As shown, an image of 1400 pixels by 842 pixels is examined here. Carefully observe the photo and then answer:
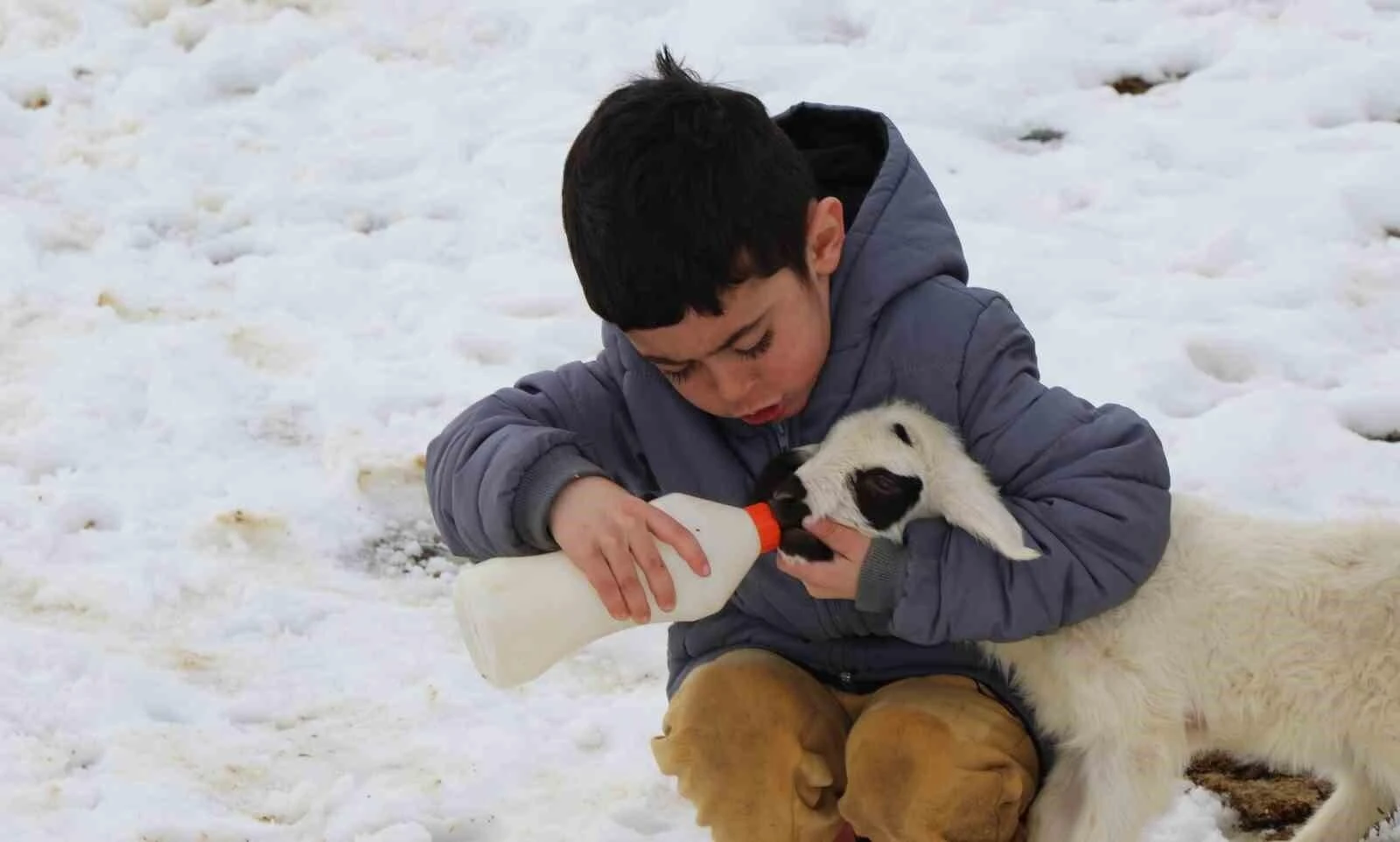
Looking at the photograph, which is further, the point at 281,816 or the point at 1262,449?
the point at 1262,449

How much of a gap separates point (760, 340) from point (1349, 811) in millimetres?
1602

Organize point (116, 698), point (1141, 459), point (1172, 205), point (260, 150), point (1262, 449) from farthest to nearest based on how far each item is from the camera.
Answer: point (260, 150) → point (1172, 205) → point (1262, 449) → point (116, 698) → point (1141, 459)

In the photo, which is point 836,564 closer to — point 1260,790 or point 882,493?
point 882,493

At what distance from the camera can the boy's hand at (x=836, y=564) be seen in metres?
2.72

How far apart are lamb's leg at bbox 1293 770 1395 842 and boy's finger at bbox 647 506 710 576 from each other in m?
1.49

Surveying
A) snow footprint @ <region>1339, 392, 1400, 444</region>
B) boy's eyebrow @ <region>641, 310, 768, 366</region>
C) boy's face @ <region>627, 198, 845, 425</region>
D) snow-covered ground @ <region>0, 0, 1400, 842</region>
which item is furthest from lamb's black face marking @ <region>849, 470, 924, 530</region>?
snow footprint @ <region>1339, 392, 1400, 444</region>

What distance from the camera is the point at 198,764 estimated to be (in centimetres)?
339

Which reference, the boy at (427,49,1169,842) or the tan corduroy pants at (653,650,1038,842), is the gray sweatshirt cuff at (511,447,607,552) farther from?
the tan corduroy pants at (653,650,1038,842)

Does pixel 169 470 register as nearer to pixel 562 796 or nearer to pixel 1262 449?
pixel 562 796

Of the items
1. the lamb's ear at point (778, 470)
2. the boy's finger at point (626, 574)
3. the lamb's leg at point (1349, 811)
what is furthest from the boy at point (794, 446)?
the lamb's leg at point (1349, 811)

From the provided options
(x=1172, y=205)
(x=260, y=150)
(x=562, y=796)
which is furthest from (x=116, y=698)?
(x=1172, y=205)

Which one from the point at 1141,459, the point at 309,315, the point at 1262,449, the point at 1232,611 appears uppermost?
the point at 1141,459

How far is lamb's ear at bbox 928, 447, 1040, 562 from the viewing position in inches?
101

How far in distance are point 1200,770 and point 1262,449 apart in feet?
3.70
